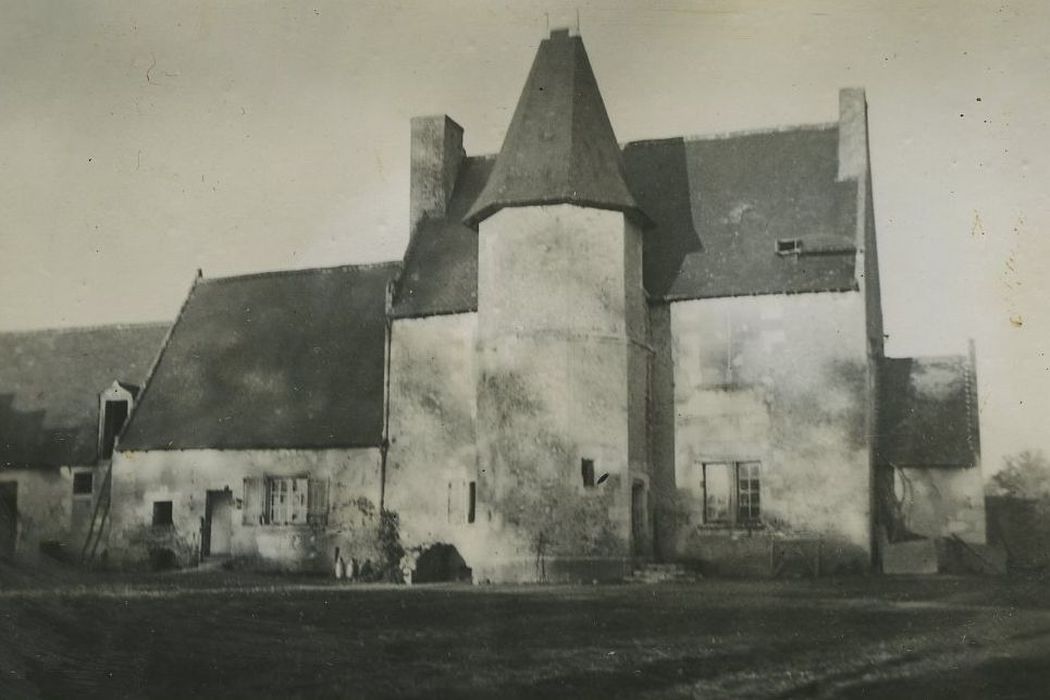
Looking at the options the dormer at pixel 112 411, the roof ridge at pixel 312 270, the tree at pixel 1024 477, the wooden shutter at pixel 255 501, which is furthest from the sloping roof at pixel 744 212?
the dormer at pixel 112 411

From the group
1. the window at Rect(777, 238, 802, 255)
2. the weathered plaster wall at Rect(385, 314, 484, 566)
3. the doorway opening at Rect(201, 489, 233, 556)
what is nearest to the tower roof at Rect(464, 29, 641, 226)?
the weathered plaster wall at Rect(385, 314, 484, 566)

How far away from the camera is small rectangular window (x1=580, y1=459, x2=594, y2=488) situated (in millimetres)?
21562

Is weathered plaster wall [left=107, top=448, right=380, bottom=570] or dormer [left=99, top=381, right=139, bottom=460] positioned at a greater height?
dormer [left=99, top=381, right=139, bottom=460]

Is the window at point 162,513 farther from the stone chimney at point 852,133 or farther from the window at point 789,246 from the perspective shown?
the stone chimney at point 852,133

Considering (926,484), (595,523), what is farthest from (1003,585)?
(595,523)

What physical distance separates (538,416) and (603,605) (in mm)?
6432

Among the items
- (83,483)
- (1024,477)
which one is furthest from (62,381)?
(1024,477)

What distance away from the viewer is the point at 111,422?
93.5ft

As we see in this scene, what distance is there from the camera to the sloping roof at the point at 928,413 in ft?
78.8

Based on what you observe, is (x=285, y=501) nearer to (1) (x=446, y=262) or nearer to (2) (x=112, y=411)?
(1) (x=446, y=262)

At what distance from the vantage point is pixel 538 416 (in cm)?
2178

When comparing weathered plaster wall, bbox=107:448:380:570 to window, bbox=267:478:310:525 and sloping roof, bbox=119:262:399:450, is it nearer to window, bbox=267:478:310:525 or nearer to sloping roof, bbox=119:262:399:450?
window, bbox=267:478:310:525

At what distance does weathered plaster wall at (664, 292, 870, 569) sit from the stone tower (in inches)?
43.8

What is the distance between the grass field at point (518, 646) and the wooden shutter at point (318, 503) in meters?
7.72
